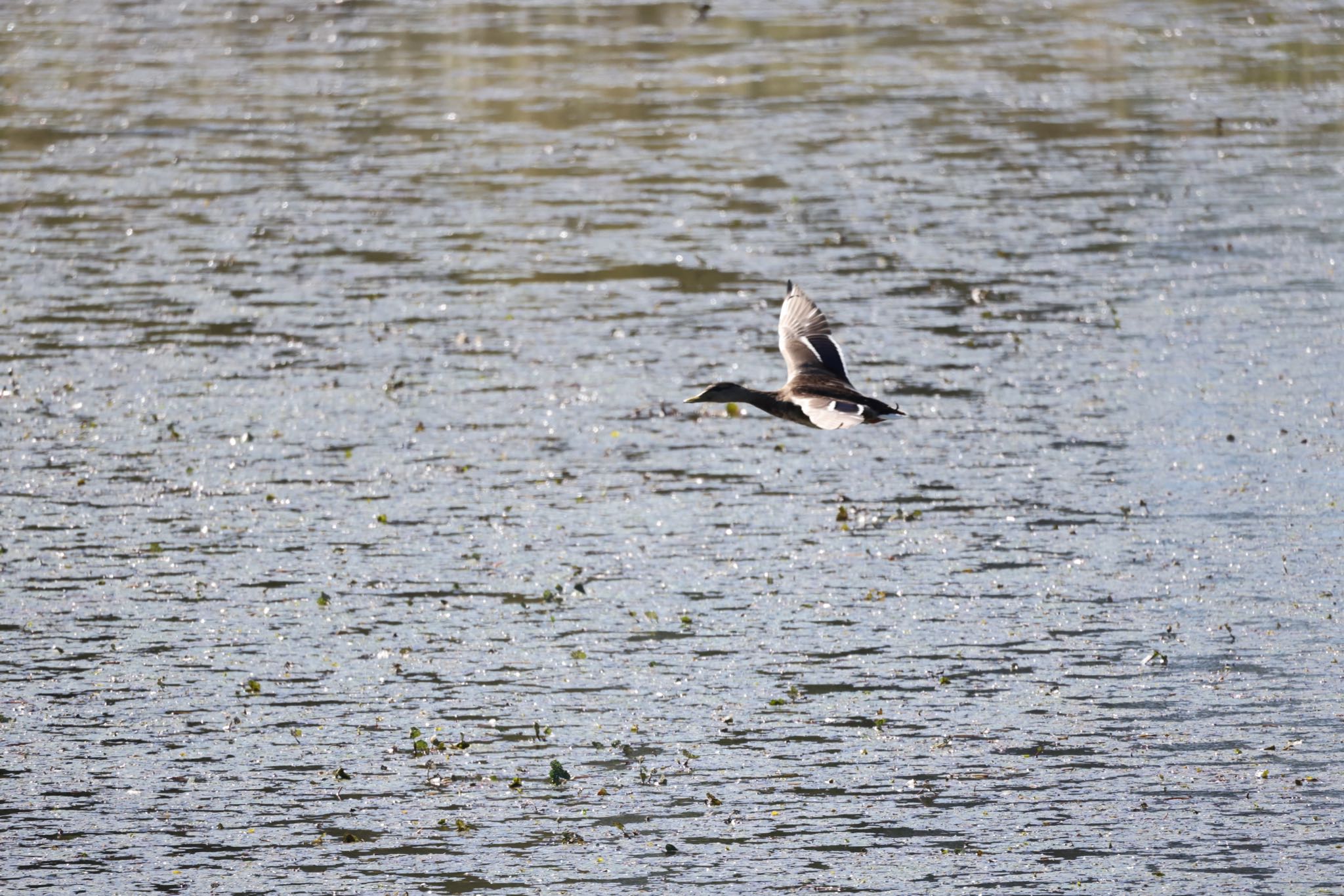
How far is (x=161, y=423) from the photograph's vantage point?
1523 centimetres

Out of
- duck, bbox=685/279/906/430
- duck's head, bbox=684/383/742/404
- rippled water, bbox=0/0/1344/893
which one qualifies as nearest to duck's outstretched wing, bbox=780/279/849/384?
duck, bbox=685/279/906/430

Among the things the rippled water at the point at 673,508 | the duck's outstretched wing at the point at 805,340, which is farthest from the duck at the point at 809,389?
the rippled water at the point at 673,508

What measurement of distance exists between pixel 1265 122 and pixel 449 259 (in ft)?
36.2

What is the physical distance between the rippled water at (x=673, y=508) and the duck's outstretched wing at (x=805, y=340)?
1.12 metres

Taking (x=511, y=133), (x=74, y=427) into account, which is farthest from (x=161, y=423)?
(x=511, y=133)

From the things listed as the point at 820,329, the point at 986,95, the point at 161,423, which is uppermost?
the point at 820,329

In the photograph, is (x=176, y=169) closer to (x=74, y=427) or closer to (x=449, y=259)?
(x=449, y=259)

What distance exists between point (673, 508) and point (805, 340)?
1.46 metres

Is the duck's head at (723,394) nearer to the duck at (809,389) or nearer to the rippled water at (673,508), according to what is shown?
the duck at (809,389)

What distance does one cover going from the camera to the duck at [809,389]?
1022cm

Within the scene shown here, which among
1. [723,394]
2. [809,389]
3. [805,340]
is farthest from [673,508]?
[809,389]

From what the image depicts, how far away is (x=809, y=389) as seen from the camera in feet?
37.0

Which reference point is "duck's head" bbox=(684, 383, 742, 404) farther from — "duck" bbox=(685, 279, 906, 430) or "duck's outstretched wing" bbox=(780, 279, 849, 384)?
"duck's outstretched wing" bbox=(780, 279, 849, 384)

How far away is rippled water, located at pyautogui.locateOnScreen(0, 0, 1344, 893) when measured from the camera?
9039 mm
